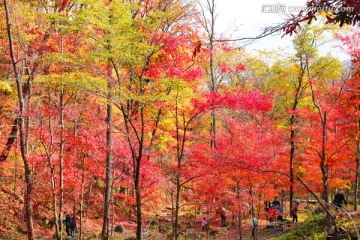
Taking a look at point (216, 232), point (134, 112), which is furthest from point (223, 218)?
point (134, 112)

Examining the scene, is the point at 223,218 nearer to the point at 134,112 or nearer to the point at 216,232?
the point at 216,232

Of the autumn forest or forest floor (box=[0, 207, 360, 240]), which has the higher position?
the autumn forest

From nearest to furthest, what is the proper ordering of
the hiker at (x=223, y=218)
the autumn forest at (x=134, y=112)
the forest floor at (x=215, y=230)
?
the autumn forest at (x=134, y=112), the forest floor at (x=215, y=230), the hiker at (x=223, y=218)

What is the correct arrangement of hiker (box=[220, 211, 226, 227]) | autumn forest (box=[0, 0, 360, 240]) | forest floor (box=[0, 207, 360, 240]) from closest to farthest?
autumn forest (box=[0, 0, 360, 240]), forest floor (box=[0, 207, 360, 240]), hiker (box=[220, 211, 226, 227])

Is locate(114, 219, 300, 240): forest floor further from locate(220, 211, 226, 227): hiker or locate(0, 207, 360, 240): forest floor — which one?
locate(220, 211, 226, 227): hiker

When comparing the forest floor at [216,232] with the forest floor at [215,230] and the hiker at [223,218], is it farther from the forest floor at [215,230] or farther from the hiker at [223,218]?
the hiker at [223,218]

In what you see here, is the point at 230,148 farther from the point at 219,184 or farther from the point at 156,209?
the point at 156,209

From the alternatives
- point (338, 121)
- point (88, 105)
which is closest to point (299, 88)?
point (338, 121)

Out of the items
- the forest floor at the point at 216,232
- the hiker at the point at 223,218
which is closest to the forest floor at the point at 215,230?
the forest floor at the point at 216,232

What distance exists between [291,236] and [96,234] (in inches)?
411

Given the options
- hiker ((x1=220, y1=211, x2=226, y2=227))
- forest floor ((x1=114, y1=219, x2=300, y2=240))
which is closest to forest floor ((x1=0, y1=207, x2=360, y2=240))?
forest floor ((x1=114, y1=219, x2=300, y2=240))

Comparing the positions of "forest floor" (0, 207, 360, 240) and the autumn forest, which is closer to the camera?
the autumn forest

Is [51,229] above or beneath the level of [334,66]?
beneath

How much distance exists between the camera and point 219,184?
14.2 metres
